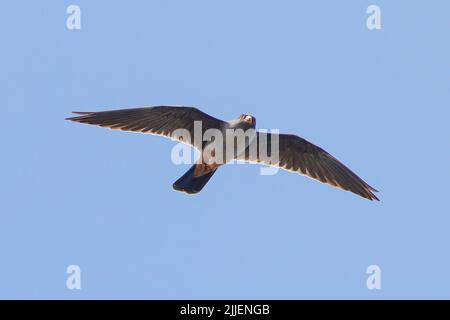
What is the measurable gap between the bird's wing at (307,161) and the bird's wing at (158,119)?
118 cm

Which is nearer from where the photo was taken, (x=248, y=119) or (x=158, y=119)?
(x=248, y=119)

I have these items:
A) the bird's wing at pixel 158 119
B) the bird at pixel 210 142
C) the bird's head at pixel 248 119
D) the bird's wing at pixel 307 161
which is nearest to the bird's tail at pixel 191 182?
the bird at pixel 210 142

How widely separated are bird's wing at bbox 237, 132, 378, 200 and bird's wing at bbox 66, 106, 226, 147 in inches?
46.5

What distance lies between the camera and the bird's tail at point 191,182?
2194cm

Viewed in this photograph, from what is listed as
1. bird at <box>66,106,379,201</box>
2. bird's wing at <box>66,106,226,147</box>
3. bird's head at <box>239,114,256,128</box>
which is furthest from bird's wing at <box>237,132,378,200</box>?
bird's wing at <box>66,106,226,147</box>

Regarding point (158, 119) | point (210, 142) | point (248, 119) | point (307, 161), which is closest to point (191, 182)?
point (210, 142)

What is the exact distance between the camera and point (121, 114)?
2248 centimetres

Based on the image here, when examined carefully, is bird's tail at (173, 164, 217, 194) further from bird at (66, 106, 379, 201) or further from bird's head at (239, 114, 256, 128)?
bird's head at (239, 114, 256, 128)

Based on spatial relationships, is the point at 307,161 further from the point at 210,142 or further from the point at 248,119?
the point at 210,142

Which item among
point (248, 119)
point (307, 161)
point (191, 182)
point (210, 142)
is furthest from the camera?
point (307, 161)

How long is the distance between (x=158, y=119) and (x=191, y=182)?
1.58m

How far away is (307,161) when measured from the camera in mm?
23359

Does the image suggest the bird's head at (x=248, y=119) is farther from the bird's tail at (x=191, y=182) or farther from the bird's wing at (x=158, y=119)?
the bird's tail at (x=191, y=182)
